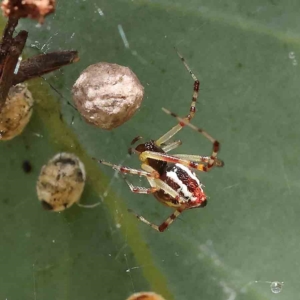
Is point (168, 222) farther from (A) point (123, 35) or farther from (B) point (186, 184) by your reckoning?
(A) point (123, 35)

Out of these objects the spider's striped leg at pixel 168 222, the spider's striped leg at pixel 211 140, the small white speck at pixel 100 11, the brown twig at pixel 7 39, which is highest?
the brown twig at pixel 7 39

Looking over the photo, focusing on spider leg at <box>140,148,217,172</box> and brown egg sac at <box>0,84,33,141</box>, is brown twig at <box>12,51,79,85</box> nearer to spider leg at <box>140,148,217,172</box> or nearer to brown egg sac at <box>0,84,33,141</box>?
brown egg sac at <box>0,84,33,141</box>

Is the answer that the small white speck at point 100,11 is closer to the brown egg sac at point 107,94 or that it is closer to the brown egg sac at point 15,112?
the brown egg sac at point 107,94

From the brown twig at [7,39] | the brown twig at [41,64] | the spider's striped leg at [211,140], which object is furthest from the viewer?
the spider's striped leg at [211,140]

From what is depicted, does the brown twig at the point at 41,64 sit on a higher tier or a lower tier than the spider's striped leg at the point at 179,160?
higher

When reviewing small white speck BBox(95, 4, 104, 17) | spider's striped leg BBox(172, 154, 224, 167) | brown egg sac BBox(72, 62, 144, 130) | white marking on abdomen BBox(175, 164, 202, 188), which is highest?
small white speck BBox(95, 4, 104, 17)

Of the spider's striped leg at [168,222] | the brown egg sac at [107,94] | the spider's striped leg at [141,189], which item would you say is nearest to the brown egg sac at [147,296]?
the spider's striped leg at [168,222]

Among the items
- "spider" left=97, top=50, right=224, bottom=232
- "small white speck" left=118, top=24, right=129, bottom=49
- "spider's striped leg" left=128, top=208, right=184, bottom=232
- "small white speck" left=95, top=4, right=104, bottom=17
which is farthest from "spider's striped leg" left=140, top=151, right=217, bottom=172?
"small white speck" left=95, top=4, right=104, bottom=17

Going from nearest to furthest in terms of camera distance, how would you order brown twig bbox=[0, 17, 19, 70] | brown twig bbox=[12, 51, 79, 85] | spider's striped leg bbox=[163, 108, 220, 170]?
1. brown twig bbox=[0, 17, 19, 70]
2. brown twig bbox=[12, 51, 79, 85]
3. spider's striped leg bbox=[163, 108, 220, 170]
